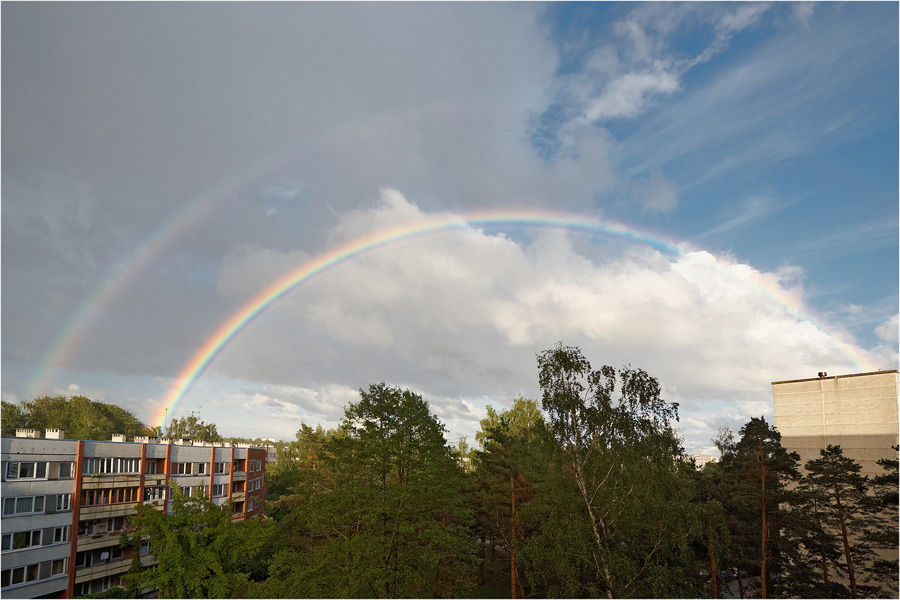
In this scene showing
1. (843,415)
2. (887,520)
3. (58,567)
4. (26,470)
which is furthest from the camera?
(58,567)

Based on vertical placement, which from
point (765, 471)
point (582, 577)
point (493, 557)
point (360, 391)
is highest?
point (360, 391)

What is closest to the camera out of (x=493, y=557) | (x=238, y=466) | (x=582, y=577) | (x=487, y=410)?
(x=582, y=577)

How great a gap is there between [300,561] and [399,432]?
8286mm

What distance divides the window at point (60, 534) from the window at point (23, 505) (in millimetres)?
2273

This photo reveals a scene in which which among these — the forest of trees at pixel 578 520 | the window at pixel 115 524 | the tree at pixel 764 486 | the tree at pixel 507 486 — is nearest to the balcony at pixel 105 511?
the window at pixel 115 524

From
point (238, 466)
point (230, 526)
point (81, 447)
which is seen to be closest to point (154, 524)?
point (230, 526)

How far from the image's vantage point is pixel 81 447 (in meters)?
44.2

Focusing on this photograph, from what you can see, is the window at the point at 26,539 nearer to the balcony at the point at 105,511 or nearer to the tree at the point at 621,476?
the balcony at the point at 105,511

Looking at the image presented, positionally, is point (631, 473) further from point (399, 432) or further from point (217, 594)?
point (217, 594)

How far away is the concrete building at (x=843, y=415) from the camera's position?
36188 millimetres

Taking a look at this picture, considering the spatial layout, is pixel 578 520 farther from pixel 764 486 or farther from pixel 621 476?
pixel 764 486

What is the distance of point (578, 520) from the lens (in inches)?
1124

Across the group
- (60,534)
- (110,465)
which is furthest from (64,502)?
(110,465)

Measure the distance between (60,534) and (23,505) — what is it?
4.30m
